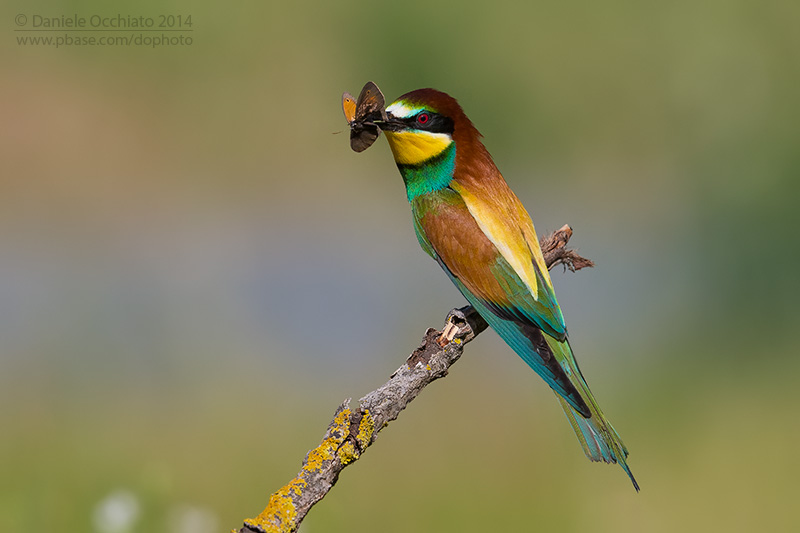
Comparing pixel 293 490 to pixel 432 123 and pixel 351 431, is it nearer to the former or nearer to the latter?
pixel 351 431

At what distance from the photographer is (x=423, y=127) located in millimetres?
1587

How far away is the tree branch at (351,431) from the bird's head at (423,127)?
38cm

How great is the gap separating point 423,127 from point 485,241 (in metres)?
0.24

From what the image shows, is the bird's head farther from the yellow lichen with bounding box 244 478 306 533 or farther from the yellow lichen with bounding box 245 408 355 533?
the yellow lichen with bounding box 244 478 306 533

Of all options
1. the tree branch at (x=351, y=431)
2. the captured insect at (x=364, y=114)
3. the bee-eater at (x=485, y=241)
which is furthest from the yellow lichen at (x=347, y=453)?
the captured insect at (x=364, y=114)

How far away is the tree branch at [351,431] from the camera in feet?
3.21

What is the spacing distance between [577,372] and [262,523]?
2.42 feet

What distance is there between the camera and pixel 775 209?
313cm

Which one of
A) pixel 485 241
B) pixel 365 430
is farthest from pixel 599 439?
pixel 365 430

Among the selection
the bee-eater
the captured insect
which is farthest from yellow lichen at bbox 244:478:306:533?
the captured insect

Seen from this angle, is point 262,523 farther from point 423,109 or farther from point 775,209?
point 775,209

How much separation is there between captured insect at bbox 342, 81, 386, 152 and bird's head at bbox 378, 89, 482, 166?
0.02 metres

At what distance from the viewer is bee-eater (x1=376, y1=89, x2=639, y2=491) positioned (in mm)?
1456

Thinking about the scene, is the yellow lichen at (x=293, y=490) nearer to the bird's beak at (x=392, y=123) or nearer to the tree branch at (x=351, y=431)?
the tree branch at (x=351, y=431)
